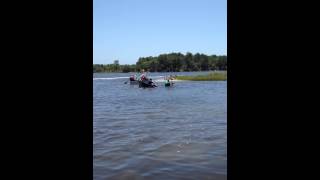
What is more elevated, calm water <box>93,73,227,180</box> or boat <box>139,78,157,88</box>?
boat <box>139,78,157,88</box>

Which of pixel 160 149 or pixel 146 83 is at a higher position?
pixel 146 83

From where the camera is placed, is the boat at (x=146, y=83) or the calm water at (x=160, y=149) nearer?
the calm water at (x=160, y=149)

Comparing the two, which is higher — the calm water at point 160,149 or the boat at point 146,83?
the boat at point 146,83

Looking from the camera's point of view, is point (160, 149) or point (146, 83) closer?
point (160, 149)

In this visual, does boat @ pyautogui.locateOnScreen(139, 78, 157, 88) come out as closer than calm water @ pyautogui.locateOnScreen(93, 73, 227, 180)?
No
